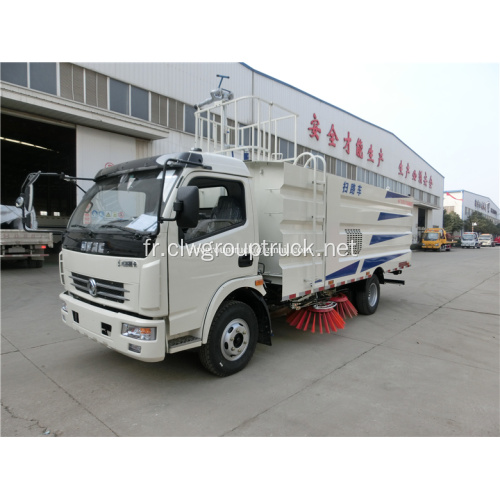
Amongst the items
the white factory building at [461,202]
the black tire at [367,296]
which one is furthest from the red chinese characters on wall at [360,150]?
the white factory building at [461,202]

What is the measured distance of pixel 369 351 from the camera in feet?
16.0

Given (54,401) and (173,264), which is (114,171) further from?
(54,401)

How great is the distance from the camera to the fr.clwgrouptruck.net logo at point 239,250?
3.12 metres

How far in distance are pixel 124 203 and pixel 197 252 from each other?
0.89m

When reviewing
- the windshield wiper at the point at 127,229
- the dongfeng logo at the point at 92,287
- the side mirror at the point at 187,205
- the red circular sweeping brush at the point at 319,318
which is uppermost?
the side mirror at the point at 187,205

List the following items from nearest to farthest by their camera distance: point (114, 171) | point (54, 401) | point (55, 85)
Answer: point (54, 401), point (114, 171), point (55, 85)

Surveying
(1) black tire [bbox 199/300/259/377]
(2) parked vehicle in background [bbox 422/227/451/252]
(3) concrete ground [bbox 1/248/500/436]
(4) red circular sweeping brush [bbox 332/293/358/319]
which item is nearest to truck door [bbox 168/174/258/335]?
(1) black tire [bbox 199/300/259/377]

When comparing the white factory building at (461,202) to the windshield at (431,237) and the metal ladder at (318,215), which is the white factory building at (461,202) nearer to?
the windshield at (431,237)

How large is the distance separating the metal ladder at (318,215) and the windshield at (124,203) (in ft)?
7.00

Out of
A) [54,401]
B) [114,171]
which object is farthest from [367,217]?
[54,401]

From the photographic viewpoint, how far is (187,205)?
9.70 ft

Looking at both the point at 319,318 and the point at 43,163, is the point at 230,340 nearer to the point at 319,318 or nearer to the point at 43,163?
the point at 319,318

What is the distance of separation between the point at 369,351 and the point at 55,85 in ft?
37.3

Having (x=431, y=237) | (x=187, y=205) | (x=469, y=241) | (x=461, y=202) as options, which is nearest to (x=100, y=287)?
(x=187, y=205)
